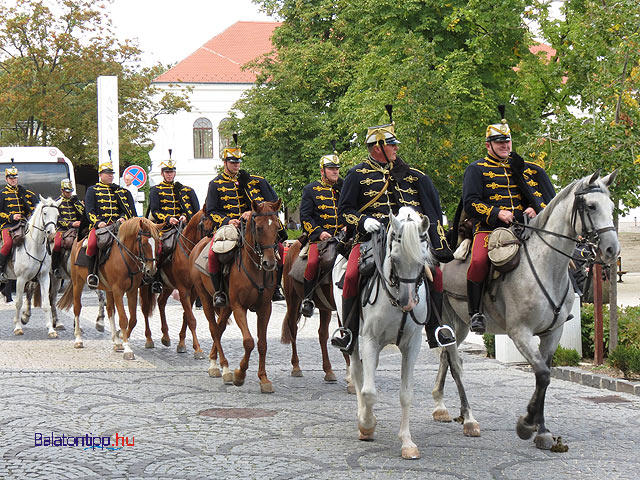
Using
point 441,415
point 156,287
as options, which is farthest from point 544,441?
point 156,287

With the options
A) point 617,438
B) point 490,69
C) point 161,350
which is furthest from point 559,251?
point 490,69

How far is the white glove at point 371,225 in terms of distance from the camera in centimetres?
815

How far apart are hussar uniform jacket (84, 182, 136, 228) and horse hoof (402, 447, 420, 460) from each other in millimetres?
8979

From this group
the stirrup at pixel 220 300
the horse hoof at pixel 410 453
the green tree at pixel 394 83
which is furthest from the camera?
the green tree at pixel 394 83

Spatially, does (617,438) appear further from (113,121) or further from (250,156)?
(250,156)

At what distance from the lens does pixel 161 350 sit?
1527 cm

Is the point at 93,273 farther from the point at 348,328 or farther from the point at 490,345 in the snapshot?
the point at 348,328

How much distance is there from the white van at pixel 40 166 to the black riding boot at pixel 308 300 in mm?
19207

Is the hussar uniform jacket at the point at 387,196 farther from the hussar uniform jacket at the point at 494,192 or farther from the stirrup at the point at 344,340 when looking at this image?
the stirrup at the point at 344,340

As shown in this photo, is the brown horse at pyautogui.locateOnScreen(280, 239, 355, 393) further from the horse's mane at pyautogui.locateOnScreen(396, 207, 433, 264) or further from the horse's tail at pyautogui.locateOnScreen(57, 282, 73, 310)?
the horse's tail at pyautogui.locateOnScreen(57, 282, 73, 310)

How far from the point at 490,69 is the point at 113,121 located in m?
12.5

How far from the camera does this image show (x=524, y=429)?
8242mm

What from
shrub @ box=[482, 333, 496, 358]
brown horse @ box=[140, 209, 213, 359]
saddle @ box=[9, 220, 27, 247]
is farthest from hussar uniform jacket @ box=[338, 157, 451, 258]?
saddle @ box=[9, 220, 27, 247]

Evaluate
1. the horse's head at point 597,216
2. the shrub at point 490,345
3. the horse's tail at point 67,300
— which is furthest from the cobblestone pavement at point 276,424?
the horse's tail at point 67,300
